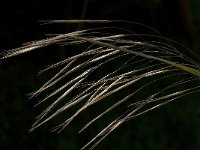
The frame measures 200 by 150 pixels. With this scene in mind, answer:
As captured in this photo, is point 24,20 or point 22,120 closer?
point 22,120

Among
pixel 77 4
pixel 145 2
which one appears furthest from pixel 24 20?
pixel 145 2

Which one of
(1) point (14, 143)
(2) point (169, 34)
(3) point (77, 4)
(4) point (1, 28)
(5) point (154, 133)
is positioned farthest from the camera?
(2) point (169, 34)

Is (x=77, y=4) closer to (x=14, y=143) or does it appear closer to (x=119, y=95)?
(x=119, y=95)

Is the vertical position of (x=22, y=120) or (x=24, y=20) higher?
(x=24, y=20)

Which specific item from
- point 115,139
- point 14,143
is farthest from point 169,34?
point 14,143

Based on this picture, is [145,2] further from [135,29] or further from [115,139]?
[115,139]

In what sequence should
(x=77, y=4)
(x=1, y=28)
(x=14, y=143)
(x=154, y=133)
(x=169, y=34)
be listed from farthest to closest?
(x=169, y=34) → (x=77, y=4) → (x=1, y=28) → (x=154, y=133) → (x=14, y=143)
